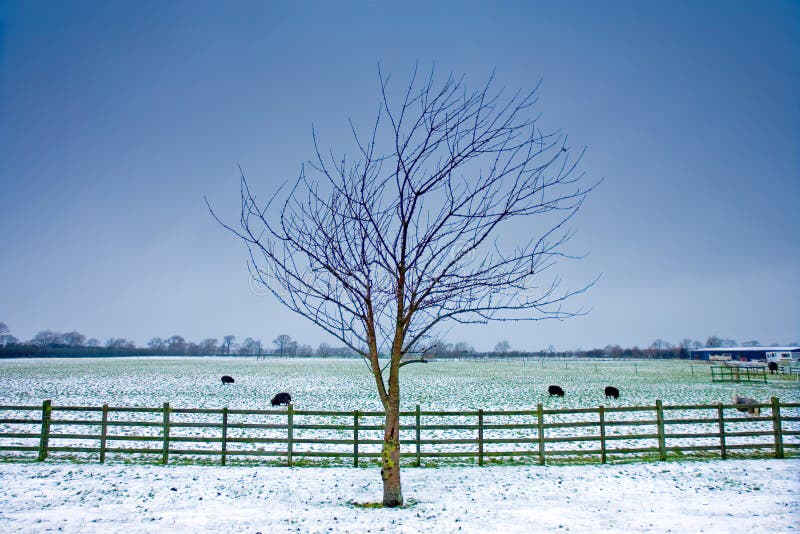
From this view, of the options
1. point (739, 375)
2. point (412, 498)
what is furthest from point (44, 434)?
point (739, 375)

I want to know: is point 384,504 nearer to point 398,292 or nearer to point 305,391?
point 398,292

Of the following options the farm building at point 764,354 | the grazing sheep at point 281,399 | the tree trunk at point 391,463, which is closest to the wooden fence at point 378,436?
the tree trunk at point 391,463

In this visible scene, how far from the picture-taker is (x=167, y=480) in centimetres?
989

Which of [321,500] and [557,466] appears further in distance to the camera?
[557,466]

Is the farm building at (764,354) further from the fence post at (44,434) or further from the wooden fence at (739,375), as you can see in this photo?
the fence post at (44,434)

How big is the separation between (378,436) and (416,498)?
7786mm

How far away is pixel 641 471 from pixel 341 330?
24.2 feet

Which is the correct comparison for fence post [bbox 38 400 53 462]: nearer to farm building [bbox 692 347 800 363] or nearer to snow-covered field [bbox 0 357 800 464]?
snow-covered field [bbox 0 357 800 464]

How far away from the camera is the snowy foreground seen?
284 inches

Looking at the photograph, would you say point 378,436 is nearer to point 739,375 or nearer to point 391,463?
point 391,463

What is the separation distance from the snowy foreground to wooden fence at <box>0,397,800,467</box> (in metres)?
0.66

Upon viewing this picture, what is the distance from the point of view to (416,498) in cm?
871

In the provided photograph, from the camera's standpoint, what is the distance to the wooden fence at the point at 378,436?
1169cm

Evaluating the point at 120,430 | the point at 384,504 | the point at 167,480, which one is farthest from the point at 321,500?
the point at 120,430
